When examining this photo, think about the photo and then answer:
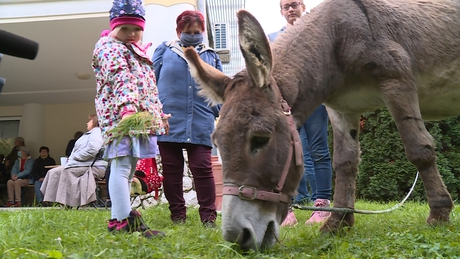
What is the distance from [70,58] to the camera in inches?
438

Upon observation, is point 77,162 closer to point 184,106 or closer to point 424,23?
point 184,106

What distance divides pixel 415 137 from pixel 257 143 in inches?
48.7

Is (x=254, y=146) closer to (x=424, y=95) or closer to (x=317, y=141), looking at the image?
(x=424, y=95)

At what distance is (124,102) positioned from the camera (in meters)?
2.89

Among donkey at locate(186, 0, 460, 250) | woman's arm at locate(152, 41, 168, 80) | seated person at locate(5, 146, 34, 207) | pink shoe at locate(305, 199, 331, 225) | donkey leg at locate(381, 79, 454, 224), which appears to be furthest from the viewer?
seated person at locate(5, 146, 34, 207)

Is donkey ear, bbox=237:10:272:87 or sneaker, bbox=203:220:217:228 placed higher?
donkey ear, bbox=237:10:272:87

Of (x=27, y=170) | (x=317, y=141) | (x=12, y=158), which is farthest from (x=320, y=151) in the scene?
(x=12, y=158)

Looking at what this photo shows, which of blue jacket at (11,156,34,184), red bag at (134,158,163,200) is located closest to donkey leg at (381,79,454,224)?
red bag at (134,158,163,200)

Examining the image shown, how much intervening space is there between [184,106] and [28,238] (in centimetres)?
176

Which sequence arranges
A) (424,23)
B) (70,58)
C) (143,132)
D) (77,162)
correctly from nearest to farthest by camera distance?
1. (143,132)
2. (424,23)
3. (77,162)
4. (70,58)

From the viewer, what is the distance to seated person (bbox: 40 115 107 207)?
6.49 meters

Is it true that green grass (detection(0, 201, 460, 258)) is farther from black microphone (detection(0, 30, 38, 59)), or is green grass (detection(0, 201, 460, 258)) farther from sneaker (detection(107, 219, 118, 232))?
black microphone (detection(0, 30, 38, 59))

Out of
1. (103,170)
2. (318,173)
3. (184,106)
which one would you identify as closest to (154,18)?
(103,170)

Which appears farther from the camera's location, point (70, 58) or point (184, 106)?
point (70, 58)
